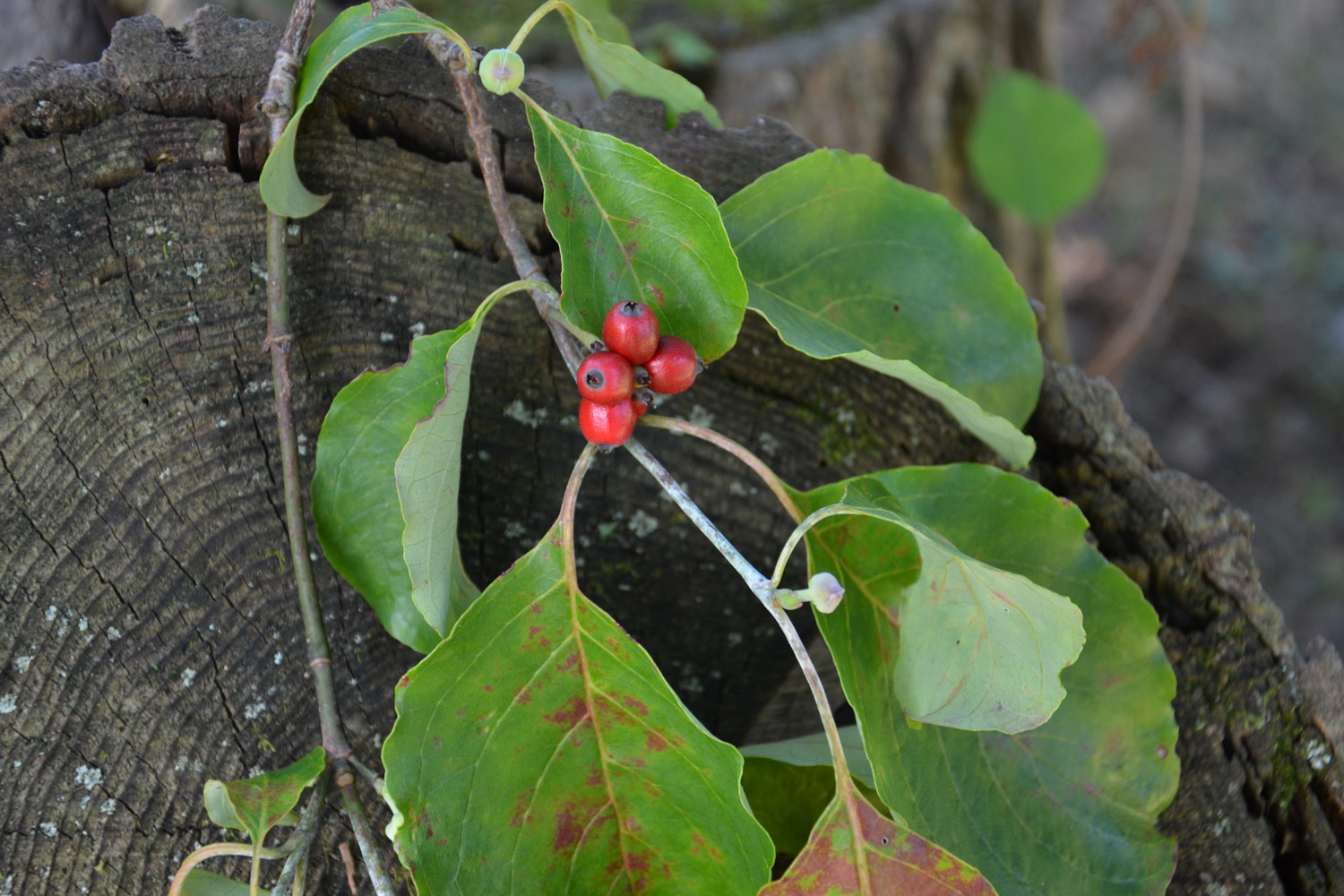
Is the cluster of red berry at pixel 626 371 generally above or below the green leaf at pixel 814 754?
above

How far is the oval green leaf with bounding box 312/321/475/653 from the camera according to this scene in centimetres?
98

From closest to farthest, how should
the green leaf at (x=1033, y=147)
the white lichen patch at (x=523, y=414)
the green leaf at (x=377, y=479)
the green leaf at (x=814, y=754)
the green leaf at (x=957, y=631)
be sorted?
the green leaf at (x=957, y=631) < the green leaf at (x=377, y=479) < the green leaf at (x=814, y=754) < the white lichen patch at (x=523, y=414) < the green leaf at (x=1033, y=147)

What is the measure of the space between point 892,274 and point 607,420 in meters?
0.45

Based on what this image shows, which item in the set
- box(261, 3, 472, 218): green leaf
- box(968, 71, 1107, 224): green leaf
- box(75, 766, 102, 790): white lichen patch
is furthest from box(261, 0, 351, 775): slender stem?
box(968, 71, 1107, 224): green leaf

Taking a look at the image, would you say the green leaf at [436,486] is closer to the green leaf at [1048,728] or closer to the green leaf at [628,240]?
the green leaf at [628,240]

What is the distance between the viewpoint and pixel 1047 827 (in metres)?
1.07

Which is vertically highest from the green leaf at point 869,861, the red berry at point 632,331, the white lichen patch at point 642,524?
the red berry at point 632,331

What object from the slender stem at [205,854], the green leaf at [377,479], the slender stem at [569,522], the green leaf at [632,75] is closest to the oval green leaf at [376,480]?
the green leaf at [377,479]

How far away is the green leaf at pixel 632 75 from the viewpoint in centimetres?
116

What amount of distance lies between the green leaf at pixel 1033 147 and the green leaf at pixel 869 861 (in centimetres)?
227

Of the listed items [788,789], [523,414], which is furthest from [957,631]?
[523,414]

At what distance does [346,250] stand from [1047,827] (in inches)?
40.9

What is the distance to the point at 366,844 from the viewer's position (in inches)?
37.9

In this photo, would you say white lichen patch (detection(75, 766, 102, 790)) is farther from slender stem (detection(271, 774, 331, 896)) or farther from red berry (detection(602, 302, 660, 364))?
red berry (detection(602, 302, 660, 364))
